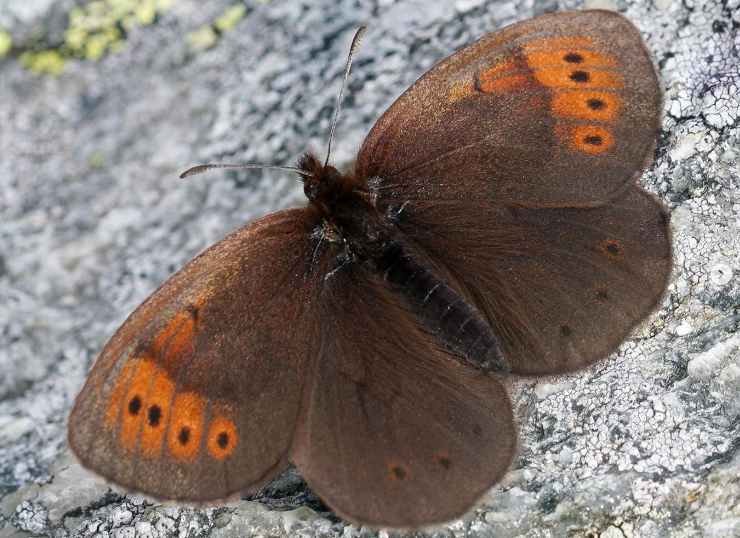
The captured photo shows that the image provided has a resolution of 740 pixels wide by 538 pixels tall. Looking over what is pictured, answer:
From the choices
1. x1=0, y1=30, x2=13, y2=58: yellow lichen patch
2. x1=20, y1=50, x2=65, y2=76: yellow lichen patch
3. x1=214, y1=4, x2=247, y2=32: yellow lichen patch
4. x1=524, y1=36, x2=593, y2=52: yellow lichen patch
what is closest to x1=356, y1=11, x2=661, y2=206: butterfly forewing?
x1=524, y1=36, x2=593, y2=52: yellow lichen patch

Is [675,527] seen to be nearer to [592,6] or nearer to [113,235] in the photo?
[592,6]

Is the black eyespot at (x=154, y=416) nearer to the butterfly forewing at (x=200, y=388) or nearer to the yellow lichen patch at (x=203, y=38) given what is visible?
the butterfly forewing at (x=200, y=388)

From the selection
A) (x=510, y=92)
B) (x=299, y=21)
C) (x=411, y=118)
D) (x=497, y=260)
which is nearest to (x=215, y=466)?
(x=497, y=260)

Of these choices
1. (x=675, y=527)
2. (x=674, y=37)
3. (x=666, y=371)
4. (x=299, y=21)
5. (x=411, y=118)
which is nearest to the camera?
(x=675, y=527)

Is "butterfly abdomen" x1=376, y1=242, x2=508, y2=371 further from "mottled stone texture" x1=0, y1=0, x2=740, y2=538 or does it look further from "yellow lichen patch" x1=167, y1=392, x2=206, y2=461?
"yellow lichen patch" x1=167, y1=392, x2=206, y2=461

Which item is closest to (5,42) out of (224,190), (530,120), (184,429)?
(224,190)

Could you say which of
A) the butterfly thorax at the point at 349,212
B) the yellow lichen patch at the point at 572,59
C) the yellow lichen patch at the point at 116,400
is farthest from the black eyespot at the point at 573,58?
the yellow lichen patch at the point at 116,400
